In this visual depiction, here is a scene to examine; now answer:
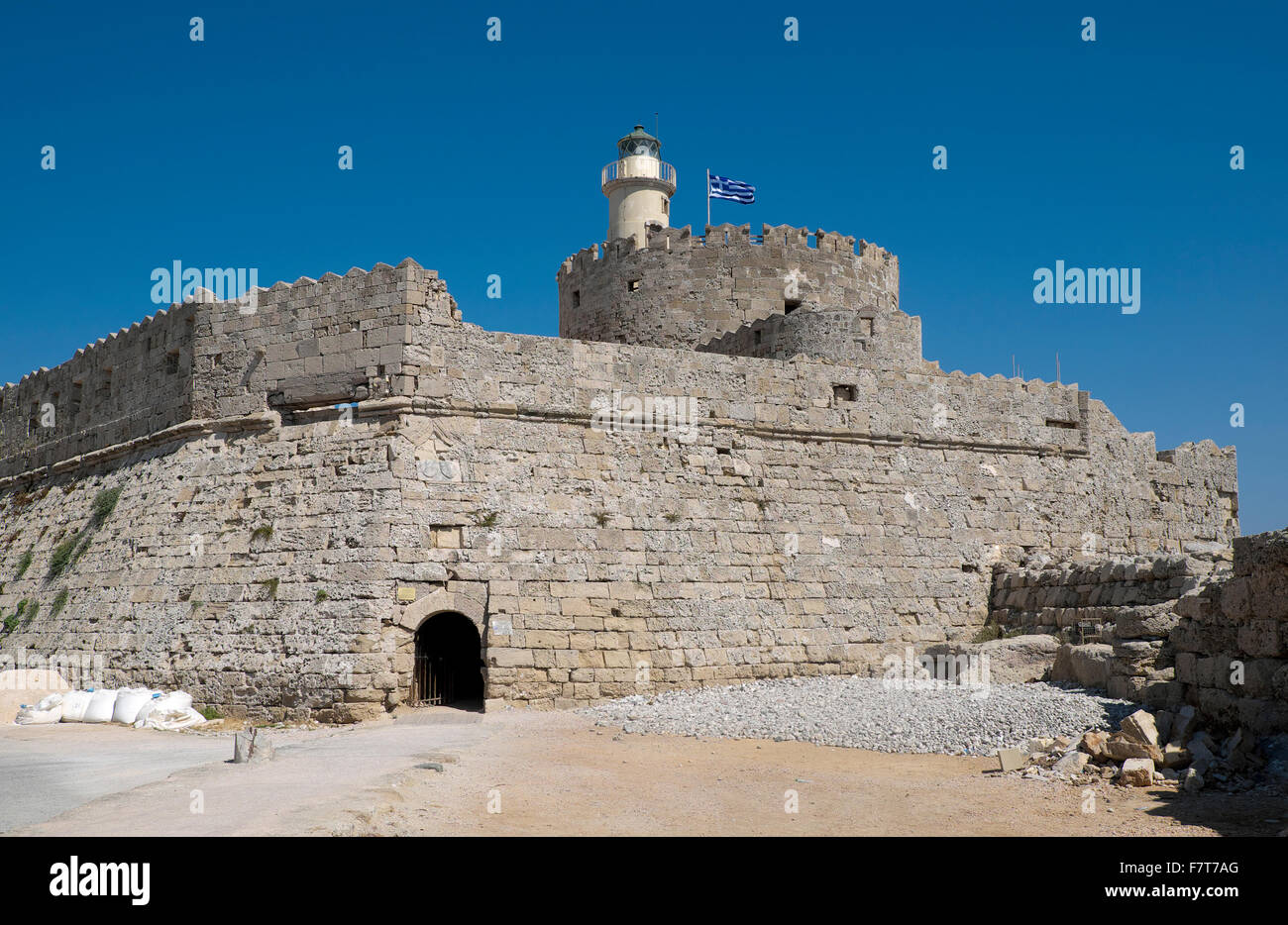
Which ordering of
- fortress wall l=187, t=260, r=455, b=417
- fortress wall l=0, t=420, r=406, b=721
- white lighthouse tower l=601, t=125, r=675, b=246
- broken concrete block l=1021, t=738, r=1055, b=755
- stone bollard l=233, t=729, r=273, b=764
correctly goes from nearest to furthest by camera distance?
stone bollard l=233, t=729, r=273, b=764
broken concrete block l=1021, t=738, r=1055, b=755
fortress wall l=0, t=420, r=406, b=721
fortress wall l=187, t=260, r=455, b=417
white lighthouse tower l=601, t=125, r=675, b=246

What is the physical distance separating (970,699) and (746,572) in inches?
148

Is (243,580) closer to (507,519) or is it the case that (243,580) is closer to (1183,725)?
(507,519)

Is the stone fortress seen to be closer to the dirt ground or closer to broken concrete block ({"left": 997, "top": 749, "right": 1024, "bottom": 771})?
the dirt ground

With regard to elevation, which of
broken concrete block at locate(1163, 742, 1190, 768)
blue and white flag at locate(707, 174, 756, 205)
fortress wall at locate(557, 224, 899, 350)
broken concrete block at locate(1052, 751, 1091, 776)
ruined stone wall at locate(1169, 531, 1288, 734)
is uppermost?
blue and white flag at locate(707, 174, 756, 205)

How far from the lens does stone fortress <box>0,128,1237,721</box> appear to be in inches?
530

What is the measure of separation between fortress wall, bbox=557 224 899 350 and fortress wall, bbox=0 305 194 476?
8.18 metres

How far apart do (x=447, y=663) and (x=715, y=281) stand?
9.85 meters

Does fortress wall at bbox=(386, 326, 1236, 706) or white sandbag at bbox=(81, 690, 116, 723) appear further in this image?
fortress wall at bbox=(386, 326, 1236, 706)

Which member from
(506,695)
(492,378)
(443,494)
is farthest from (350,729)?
(492,378)

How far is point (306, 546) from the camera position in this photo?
13.7 metres

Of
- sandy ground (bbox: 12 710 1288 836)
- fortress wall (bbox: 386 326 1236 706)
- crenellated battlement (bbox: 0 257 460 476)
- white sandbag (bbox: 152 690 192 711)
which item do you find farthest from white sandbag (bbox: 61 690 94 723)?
crenellated battlement (bbox: 0 257 460 476)

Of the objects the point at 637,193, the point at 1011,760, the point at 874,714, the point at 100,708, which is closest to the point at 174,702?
the point at 100,708

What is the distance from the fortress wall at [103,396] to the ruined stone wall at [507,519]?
0.50 meters

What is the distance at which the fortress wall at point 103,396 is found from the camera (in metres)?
16.2
